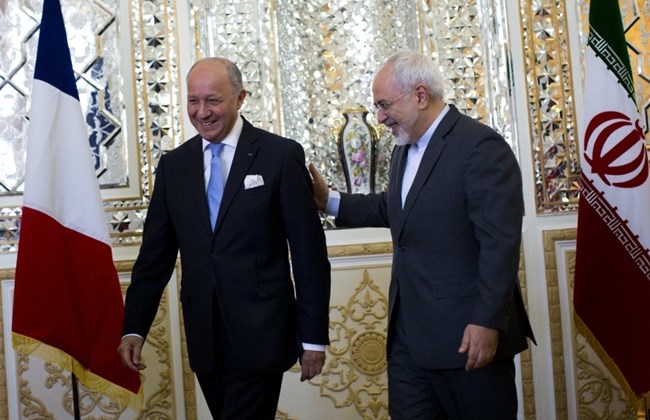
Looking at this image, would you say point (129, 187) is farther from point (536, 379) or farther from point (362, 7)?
point (536, 379)

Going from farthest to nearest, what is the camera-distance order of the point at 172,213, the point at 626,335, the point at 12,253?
the point at 12,253
the point at 626,335
the point at 172,213

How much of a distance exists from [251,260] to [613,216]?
171cm

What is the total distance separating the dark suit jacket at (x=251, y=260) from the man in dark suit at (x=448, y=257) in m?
0.29

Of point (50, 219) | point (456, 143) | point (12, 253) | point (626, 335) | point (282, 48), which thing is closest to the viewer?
point (456, 143)

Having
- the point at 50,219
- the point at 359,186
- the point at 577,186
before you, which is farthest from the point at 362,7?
the point at 50,219

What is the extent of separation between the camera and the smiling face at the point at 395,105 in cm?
262

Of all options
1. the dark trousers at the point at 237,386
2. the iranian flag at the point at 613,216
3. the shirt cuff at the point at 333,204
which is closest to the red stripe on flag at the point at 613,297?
the iranian flag at the point at 613,216

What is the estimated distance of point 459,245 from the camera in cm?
252

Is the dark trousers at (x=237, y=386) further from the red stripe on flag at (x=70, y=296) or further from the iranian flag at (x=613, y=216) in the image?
the iranian flag at (x=613, y=216)

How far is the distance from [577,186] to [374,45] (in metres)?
1.26

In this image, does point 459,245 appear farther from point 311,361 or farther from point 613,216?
point 613,216

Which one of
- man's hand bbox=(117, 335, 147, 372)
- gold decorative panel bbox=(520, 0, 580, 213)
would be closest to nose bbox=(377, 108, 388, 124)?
man's hand bbox=(117, 335, 147, 372)

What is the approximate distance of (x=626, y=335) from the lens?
11.5ft

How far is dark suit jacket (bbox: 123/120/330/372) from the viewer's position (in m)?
2.58
